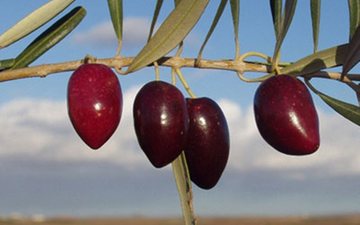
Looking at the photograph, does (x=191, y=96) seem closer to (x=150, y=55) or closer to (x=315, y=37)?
(x=150, y=55)

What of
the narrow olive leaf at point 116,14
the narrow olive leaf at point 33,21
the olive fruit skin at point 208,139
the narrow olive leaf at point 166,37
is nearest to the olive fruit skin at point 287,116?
the olive fruit skin at point 208,139

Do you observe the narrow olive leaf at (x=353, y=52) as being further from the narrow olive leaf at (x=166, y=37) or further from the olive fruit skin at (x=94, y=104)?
the olive fruit skin at (x=94, y=104)

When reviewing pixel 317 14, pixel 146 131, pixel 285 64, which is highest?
pixel 317 14

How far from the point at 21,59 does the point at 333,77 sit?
0.82 meters

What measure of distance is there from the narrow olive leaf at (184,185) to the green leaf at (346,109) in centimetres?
42

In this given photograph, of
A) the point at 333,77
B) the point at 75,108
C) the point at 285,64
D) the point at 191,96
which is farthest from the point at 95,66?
the point at 333,77

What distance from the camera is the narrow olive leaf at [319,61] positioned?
2094 millimetres

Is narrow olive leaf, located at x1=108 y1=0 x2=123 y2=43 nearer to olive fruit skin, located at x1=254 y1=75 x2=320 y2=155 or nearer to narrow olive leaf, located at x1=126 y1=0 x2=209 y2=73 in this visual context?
narrow olive leaf, located at x1=126 y1=0 x2=209 y2=73

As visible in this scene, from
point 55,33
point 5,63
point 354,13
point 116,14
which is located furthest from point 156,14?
point 354,13

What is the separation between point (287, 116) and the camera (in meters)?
1.94

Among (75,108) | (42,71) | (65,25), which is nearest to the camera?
(75,108)

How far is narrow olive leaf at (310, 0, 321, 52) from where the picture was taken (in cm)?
228

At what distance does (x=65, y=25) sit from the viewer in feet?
7.43

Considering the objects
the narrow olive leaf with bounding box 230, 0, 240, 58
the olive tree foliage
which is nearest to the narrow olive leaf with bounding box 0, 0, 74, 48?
the olive tree foliage
